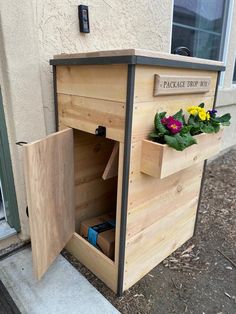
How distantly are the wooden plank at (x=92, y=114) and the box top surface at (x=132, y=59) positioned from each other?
19 centimetres

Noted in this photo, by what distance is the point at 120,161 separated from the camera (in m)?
1.31

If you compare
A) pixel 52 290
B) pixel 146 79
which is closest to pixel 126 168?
pixel 146 79

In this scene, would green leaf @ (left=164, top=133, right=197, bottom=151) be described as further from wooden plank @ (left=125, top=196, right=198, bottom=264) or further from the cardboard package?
the cardboard package

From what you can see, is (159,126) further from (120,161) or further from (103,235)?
(103,235)

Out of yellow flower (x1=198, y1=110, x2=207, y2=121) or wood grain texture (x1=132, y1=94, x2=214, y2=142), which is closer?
wood grain texture (x1=132, y1=94, x2=214, y2=142)

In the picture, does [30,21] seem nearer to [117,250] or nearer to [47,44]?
[47,44]

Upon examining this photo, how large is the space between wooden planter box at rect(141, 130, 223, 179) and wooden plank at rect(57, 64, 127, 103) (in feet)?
0.93

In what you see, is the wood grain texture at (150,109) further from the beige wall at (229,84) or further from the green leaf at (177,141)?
the beige wall at (229,84)

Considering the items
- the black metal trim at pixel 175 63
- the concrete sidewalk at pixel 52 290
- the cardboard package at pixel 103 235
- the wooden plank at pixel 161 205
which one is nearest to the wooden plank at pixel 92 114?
the black metal trim at pixel 175 63

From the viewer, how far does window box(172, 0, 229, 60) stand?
9.27 feet

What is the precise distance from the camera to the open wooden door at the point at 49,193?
1.28 meters

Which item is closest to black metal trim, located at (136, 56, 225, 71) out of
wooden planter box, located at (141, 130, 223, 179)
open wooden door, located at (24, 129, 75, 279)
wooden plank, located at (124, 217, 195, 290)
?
wooden planter box, located at (141, 130, 223, 179)

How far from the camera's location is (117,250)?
1502 millimetres

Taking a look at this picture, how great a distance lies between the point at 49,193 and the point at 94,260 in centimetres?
60
